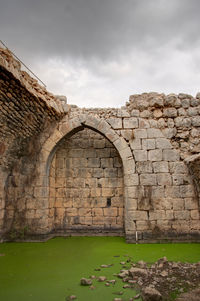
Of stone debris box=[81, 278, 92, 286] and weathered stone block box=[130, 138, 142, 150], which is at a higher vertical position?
weathered stone block box=[130, 138, 142, 150]

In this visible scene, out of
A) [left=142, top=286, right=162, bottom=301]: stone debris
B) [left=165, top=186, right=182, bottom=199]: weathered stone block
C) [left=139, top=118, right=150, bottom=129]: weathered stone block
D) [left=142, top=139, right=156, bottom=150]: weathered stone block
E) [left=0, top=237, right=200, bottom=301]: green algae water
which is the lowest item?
[left=0, top=237, right=200, bottom=301]: green algae water

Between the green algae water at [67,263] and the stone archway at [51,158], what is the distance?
0.70 meters

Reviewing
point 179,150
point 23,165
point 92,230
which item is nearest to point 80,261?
point 92,230

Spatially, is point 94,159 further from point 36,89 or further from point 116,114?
point 36,89

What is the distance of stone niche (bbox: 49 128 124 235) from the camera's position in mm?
6434

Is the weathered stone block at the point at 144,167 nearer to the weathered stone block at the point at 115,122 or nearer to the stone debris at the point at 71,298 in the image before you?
the weathered stone block at the point at 115,122

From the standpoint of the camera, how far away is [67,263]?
12.6ft

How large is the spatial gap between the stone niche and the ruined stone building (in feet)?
0.10

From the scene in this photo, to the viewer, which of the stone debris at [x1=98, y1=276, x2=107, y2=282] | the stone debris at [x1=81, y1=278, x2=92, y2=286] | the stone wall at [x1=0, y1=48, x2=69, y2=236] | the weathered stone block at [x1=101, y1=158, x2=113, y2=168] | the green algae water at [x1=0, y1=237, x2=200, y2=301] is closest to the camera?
the green algae water at [x1=0, y1=237, x2=200, y2=301]

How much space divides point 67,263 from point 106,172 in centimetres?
331

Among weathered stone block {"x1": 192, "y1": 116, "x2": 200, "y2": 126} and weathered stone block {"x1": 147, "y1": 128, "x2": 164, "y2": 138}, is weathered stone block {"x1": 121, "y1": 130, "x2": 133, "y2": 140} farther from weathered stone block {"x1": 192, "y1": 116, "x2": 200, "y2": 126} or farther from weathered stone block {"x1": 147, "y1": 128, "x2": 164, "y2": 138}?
weathered stone block {"x1": 192, "y1": 116, "x2": 200, "y2": 126}

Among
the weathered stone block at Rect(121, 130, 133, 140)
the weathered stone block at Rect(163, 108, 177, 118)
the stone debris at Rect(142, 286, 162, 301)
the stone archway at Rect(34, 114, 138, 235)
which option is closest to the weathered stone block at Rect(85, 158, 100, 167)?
the stone archway at Rect(34, 114, 138, 235)

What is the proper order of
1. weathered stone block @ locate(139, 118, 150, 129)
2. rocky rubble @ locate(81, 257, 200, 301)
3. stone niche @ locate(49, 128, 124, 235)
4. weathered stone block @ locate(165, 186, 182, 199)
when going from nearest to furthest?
1. rocky rubble @ locate(81, 257, 200, 301)
2. weathered stone block @ locate(165, 186, 182, 199)
3. weathered stone block @ locate(139, 118, 150, 129)
4. stone niche @ locate(49, 128, 124, 235)

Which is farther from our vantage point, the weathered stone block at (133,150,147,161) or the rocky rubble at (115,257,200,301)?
the weathered stone block at (133,150,147,161)
